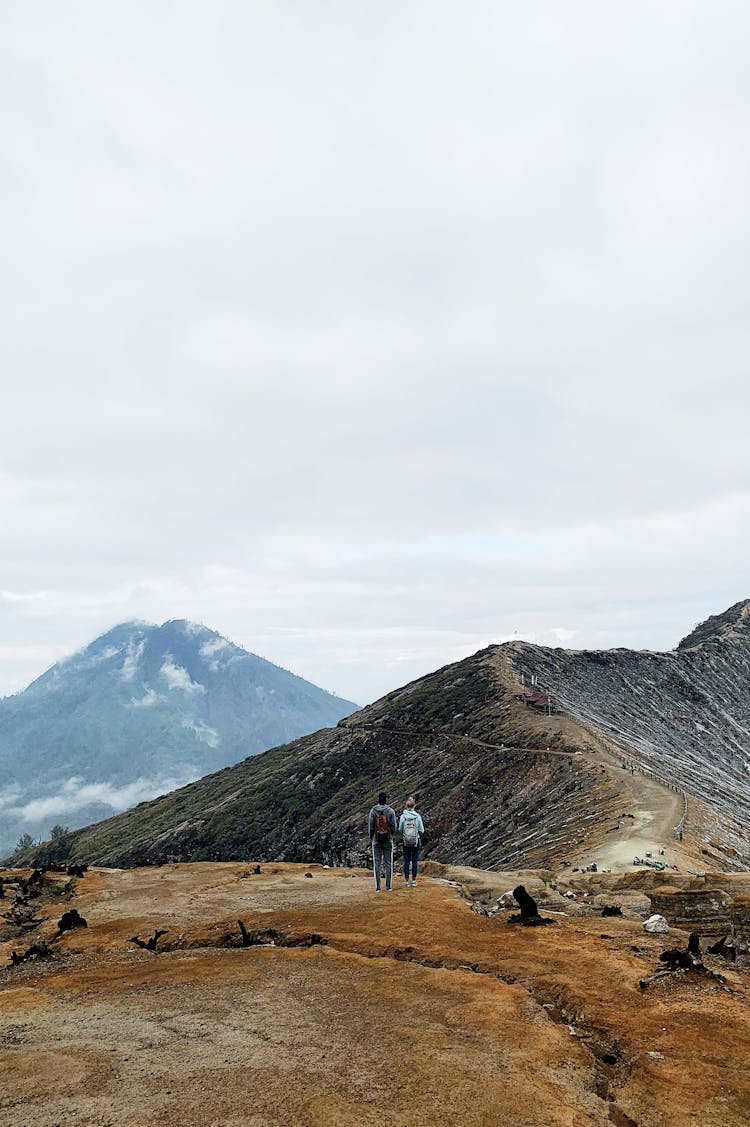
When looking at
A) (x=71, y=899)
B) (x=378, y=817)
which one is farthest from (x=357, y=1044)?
(x=71, y=899)

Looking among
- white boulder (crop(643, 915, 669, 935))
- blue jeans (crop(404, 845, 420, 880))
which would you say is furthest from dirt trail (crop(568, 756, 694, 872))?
white boulder (crop(643, 915, 669, 935))

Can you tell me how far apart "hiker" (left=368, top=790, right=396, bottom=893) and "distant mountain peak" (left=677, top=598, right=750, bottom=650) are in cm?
13093

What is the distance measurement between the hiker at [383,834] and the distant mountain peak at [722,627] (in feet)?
430

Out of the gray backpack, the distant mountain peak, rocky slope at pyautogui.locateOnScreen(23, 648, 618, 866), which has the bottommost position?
rocky slope at pyautogui.locateOnScreen(23, 648, 618, 866)

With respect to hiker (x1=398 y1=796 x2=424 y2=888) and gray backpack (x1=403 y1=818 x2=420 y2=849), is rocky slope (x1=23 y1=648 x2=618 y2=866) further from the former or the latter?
gray backpack (x1=403 y1=818 x2=420 y2=849)

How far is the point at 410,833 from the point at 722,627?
158649mm

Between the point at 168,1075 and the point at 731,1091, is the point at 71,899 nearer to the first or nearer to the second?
the point at 168,1075

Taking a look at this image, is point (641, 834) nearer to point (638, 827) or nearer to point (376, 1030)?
point (638, 827)

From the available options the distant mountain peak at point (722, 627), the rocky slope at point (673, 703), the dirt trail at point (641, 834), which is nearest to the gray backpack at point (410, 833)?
the dirt trail at point (641, 834)

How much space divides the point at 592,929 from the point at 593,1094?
25.7ft

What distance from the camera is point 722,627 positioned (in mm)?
160000

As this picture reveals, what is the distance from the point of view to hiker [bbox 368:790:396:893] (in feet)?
66.4

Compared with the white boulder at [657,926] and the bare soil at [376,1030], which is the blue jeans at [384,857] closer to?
the bare soil at [376,1030]

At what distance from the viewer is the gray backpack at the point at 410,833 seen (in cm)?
2100
